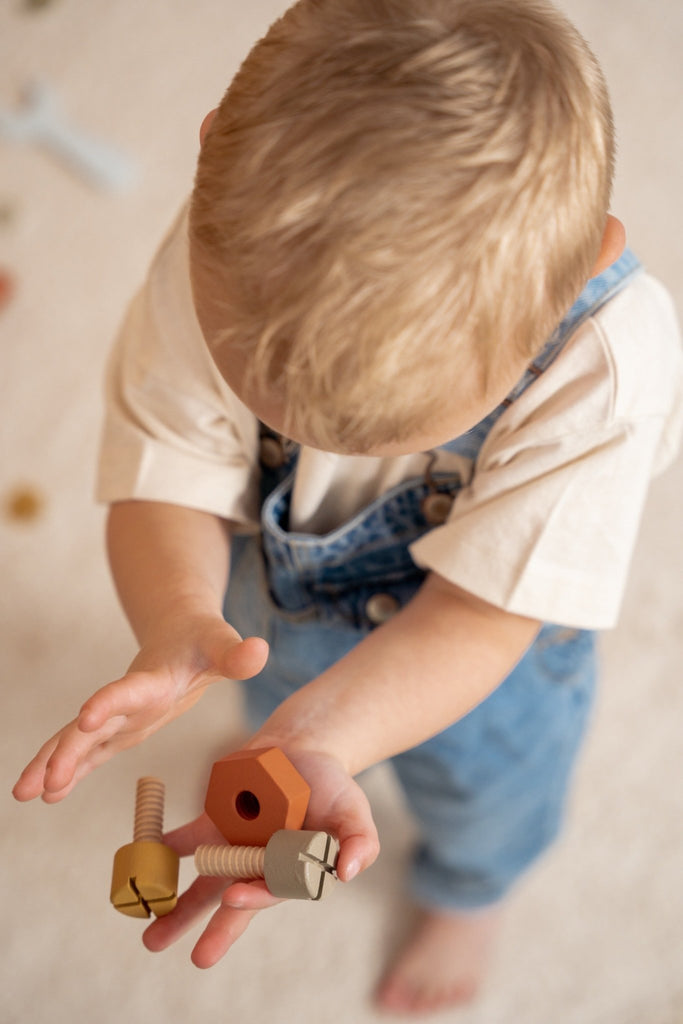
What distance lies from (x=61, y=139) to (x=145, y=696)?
28.4 inches

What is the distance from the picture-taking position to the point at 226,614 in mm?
466

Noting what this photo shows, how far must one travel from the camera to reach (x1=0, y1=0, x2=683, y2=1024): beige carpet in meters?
0.39

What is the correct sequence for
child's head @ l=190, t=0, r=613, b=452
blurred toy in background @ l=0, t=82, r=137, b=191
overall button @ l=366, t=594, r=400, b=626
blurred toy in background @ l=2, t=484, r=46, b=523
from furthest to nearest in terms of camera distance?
blurred toy in background @ l=0, t=82, r=137, b=191 < blurred toy in background @ l=2, t=484, r=46, b=523 < overall button @ l=366, t=594, r=400, b=626 < child's head @ l=190, t=0, r=613, b=452

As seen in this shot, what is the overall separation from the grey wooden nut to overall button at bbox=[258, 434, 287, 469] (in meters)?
0.18

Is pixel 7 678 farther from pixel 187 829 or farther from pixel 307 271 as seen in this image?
pixel 307 271

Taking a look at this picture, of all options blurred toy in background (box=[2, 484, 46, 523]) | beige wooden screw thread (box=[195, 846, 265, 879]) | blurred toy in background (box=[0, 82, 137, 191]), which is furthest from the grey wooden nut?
blurred toy in background (box=[0, 82, 137, 191])

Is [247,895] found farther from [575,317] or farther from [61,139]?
[61,139]

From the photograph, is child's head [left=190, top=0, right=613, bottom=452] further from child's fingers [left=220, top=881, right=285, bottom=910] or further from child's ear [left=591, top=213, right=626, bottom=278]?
child's fingers [left=220, top=881, right=285, bottom=910]

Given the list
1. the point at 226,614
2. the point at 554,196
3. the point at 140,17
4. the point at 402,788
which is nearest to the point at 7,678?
the point at 226,614

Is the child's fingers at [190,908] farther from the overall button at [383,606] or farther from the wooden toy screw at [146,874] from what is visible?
the overall button at [383,606]

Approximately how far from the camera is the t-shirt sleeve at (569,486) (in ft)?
1.19

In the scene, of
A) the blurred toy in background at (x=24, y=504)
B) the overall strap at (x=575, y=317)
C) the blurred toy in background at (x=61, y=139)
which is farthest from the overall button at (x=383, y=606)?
the blurred toy in background at (x=61, y=139)

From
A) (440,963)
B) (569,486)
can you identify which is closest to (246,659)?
(569,486)

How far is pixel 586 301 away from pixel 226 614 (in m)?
0.21
